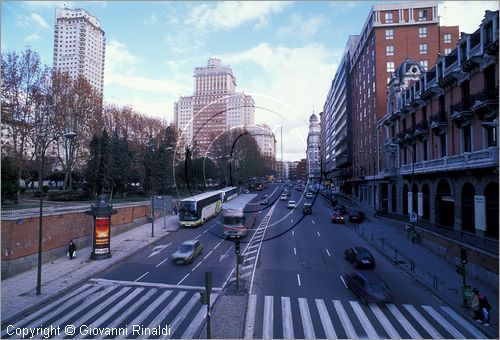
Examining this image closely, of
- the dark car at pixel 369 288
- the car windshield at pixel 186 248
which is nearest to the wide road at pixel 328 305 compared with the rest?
the dark car at pixel 369 288

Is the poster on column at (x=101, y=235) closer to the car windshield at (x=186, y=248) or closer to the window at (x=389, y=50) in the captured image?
the car windshield at (x=186, y=248)

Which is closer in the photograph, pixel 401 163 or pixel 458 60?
pixel 458 60

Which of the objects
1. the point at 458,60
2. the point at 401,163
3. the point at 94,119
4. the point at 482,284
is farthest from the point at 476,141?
the point at 94,119

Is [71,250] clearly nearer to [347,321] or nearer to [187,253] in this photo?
[187,253]

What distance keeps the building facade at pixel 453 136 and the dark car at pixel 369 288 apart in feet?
43.8

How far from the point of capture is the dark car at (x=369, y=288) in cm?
1905

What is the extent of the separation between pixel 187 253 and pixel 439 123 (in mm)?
29725

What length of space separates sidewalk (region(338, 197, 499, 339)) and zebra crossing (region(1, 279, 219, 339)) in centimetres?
1469

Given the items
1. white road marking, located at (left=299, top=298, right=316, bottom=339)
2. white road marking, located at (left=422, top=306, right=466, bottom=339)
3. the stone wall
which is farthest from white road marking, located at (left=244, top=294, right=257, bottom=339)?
the stone wall

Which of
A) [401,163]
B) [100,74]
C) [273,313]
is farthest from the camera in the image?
[100,74]

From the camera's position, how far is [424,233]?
112 feet

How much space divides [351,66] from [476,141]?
192 feet

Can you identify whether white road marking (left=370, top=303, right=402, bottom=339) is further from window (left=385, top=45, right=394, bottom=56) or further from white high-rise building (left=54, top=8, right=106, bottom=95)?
A: white high-rise building (left=54, top=8, right=106, bottom=95)

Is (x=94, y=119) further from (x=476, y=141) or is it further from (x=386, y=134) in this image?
(x=476, y=141)
